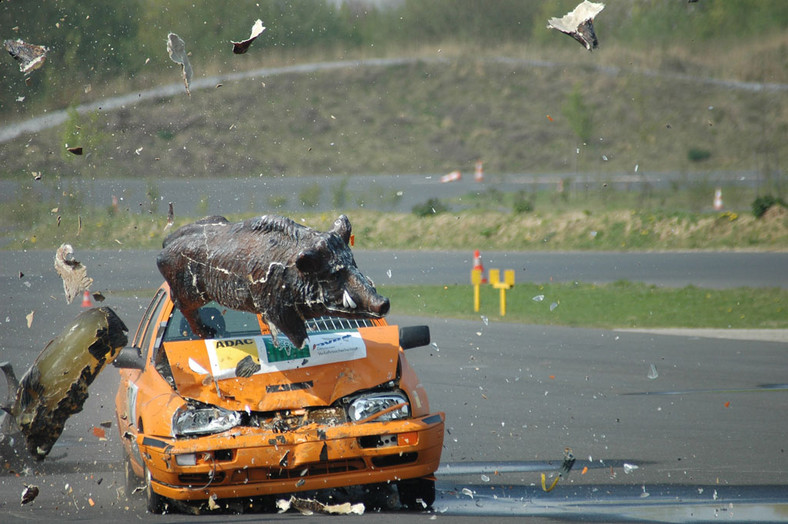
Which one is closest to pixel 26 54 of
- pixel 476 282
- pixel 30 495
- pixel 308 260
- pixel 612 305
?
pixel 30 495

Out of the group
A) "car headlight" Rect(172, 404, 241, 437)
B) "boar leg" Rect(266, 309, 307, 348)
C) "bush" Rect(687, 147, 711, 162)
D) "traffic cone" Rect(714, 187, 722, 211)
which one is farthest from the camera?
"bush" Rect(687, 147, 711, 162)

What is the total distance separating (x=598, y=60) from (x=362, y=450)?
102ft

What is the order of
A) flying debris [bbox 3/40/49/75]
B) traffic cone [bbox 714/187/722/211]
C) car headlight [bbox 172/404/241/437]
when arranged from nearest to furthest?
1. car headlight [bbox 172/404/241/437]
2. flying debris [bbox 3/40/49/75]
3. traffic cone [bbox 714/187/722/211]

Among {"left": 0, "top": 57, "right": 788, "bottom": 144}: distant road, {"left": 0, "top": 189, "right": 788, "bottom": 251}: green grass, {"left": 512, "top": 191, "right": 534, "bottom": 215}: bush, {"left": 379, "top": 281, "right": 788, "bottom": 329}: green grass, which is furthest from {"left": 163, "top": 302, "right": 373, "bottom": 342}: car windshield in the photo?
{"left": 512, "top": 191, "right": 534, "bottom": 215}: bush

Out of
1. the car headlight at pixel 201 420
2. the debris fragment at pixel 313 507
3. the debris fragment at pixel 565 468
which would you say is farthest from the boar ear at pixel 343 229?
the debris fragment at pixel 565 468

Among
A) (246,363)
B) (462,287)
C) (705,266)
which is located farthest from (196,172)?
(246,363)

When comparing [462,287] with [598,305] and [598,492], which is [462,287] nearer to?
[598,305]

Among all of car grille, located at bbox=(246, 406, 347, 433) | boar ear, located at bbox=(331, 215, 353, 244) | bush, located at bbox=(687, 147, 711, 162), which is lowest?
car grille, located at bbox=(246, 406, 347, 433)

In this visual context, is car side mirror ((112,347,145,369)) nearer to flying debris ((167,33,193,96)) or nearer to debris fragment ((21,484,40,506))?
debris fragment ((21,484,40,506))

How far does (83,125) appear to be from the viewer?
24.1 meters

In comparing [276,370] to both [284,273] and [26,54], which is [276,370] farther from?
[26,54]

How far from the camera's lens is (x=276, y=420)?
552 cm

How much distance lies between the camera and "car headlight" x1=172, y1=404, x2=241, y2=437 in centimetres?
547

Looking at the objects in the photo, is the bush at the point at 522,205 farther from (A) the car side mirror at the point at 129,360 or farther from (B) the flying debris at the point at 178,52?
(A) the car side mirror at the point at 129,360
